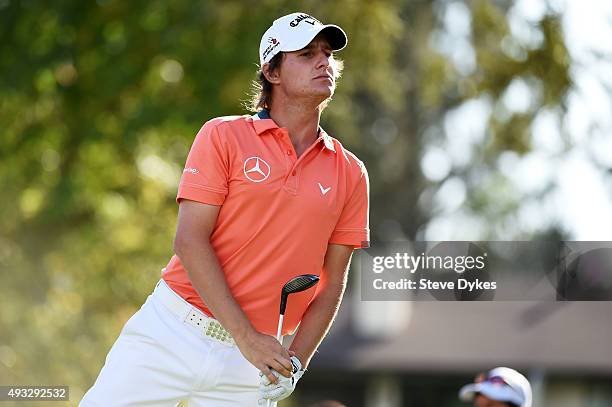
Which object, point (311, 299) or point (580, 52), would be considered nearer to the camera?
point (311, 299)

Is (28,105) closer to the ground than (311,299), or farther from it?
farther from it

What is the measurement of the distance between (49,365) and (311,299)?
10.4 metres

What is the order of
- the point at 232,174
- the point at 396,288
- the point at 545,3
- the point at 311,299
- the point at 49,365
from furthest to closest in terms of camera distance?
1. the point at 545,3
2. the point at 49,365
3. the point at 396,288
4. the point at 311,299
5. the point at 232,174

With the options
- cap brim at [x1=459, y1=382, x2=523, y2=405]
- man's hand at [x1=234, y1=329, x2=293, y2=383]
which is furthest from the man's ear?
cap brim at [x1=459, y1=382, x2=523, y2=405]

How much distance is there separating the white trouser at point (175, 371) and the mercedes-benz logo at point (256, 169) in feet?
1.85

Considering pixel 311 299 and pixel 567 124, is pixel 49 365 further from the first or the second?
pixel 311 299

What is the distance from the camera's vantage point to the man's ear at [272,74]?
17.2ft

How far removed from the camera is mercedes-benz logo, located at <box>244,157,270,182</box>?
492 cm

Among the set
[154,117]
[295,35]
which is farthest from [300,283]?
[154,117]

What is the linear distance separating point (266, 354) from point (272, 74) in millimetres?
1216

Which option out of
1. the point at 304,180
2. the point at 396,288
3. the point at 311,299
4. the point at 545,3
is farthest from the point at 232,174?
the point at 545,3

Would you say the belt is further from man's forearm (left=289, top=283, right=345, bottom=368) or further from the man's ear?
the man's ear

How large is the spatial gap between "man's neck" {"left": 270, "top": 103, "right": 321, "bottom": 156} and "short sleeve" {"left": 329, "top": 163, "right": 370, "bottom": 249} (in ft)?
0.95

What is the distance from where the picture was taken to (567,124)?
1623 centimetres
